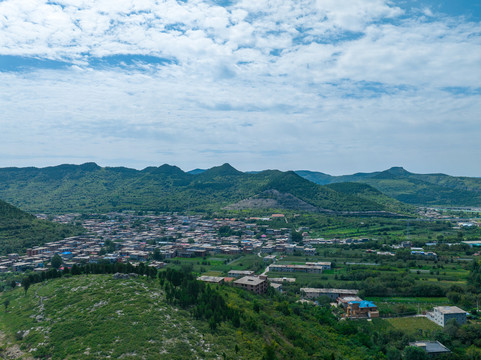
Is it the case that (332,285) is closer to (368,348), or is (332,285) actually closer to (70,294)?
(368,348)

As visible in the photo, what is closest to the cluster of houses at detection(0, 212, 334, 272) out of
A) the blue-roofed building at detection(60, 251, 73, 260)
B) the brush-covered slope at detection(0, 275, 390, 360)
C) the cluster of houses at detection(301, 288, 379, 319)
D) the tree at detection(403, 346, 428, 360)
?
the blue-roofed building at detection(60, 251, 73, 260)

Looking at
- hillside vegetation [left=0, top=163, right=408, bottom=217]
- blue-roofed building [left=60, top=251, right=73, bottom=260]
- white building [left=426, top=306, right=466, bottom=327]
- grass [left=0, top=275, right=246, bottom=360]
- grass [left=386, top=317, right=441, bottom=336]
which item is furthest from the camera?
hillside vegetation [left=0, top=163, right=408, bottom=217]

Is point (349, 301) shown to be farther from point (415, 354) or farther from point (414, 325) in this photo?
point (415, 354)

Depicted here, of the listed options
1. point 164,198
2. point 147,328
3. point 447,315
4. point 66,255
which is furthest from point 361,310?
point 164,198

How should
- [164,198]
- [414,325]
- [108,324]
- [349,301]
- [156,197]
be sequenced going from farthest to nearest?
[156,197], [164,198], [349,301], [414,325], [108,324]

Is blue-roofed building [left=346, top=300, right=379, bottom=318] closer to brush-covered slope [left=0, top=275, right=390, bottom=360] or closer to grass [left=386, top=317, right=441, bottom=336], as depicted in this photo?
grass [left=386, top=317, right=441, bottom=336]

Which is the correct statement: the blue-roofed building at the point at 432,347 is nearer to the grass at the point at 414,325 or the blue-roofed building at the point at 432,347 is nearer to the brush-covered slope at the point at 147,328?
the grass at the point at 414,325
